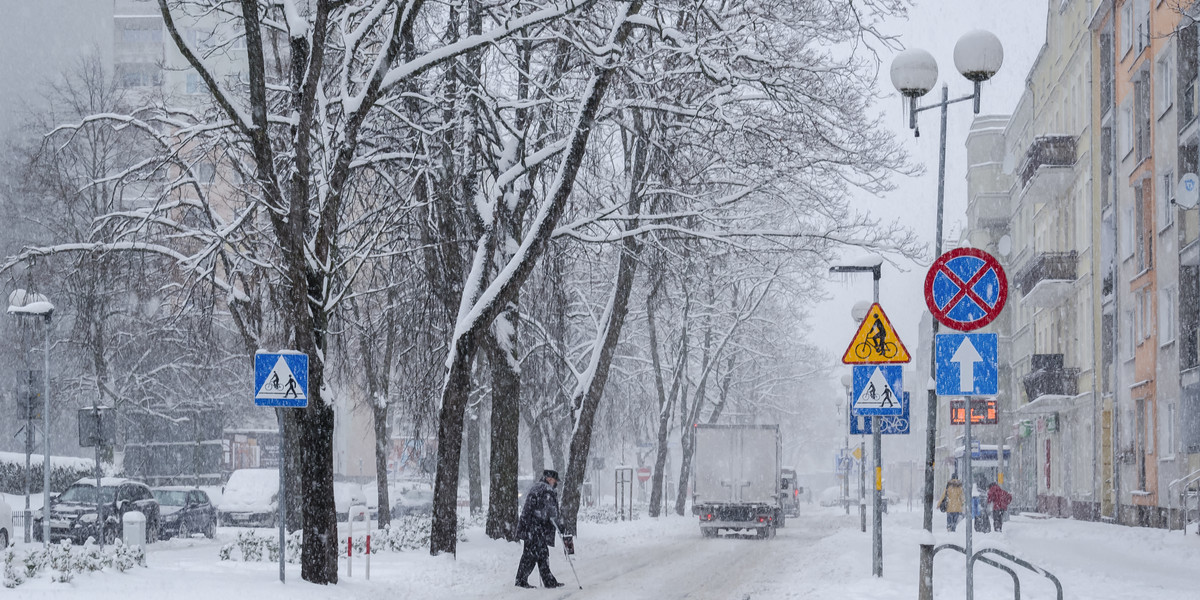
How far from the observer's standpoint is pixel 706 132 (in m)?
22.7

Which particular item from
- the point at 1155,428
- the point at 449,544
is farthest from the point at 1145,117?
the point at 449,544

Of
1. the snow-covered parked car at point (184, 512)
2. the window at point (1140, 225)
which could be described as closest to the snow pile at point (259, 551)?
the snow-covered parked car at point (184, 512)

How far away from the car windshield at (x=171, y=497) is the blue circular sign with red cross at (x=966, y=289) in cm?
2801

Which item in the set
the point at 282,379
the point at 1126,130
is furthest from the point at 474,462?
the point at 282,379

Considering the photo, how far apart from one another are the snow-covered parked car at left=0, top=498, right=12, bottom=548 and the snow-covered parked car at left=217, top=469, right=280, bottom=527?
15.2 meters

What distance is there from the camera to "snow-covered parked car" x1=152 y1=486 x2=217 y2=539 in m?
35.7

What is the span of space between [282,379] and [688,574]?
8690 mm

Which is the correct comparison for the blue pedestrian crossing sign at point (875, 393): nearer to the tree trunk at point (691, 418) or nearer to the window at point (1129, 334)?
the window at point (1129, 334)

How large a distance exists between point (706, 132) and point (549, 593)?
7.97m

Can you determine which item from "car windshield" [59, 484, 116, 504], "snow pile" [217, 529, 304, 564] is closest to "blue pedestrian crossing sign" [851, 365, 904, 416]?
"snow pile" [217, 529, 304, 564]

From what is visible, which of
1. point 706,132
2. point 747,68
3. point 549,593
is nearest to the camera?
point 549,593

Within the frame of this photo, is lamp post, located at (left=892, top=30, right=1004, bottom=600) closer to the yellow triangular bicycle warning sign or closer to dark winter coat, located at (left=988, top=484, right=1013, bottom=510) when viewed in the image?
the yellow triangular bicycle warning sign

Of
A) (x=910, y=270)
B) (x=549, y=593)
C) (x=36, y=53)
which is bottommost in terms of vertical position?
(x=549, y=593)

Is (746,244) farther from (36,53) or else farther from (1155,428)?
(36,53)
